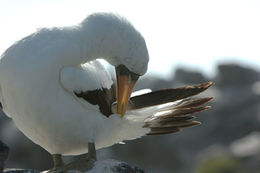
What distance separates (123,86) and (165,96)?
97cm

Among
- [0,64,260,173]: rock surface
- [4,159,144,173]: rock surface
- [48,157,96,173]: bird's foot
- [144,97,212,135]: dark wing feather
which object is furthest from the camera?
[0,64,260,173]: rock surface

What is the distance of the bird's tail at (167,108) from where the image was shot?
842cm

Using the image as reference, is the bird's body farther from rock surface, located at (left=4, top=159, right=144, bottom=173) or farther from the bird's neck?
rock surface, located at (left=4, top=159, right=144, bottom=173)

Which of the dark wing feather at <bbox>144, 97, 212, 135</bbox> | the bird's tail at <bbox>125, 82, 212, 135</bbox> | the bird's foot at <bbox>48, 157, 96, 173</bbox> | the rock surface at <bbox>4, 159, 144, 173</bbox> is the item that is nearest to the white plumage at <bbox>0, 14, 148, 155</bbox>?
the bird's foot at <bbox>48, 157, 96, 173</bbox>

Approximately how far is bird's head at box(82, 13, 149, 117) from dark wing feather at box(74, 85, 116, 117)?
0.31 metres

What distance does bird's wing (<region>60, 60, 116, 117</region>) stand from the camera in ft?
23.8

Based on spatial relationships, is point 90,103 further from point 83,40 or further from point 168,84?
point 168,84

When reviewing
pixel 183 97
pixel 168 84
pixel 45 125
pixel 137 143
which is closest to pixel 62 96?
pixel 45 125

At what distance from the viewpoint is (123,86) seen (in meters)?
7.73

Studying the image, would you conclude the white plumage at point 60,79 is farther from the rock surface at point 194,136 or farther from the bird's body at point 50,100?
the rock surface at point 194,136

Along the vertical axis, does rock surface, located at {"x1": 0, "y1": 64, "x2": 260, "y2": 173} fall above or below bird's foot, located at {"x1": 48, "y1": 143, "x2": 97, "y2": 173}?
below

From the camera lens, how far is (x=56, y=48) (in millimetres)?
7191

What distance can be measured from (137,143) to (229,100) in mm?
11440

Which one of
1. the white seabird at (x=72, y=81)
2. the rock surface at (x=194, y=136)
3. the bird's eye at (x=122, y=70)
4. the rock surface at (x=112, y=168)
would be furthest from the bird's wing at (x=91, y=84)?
the rock surface at (x=194, y=136)
